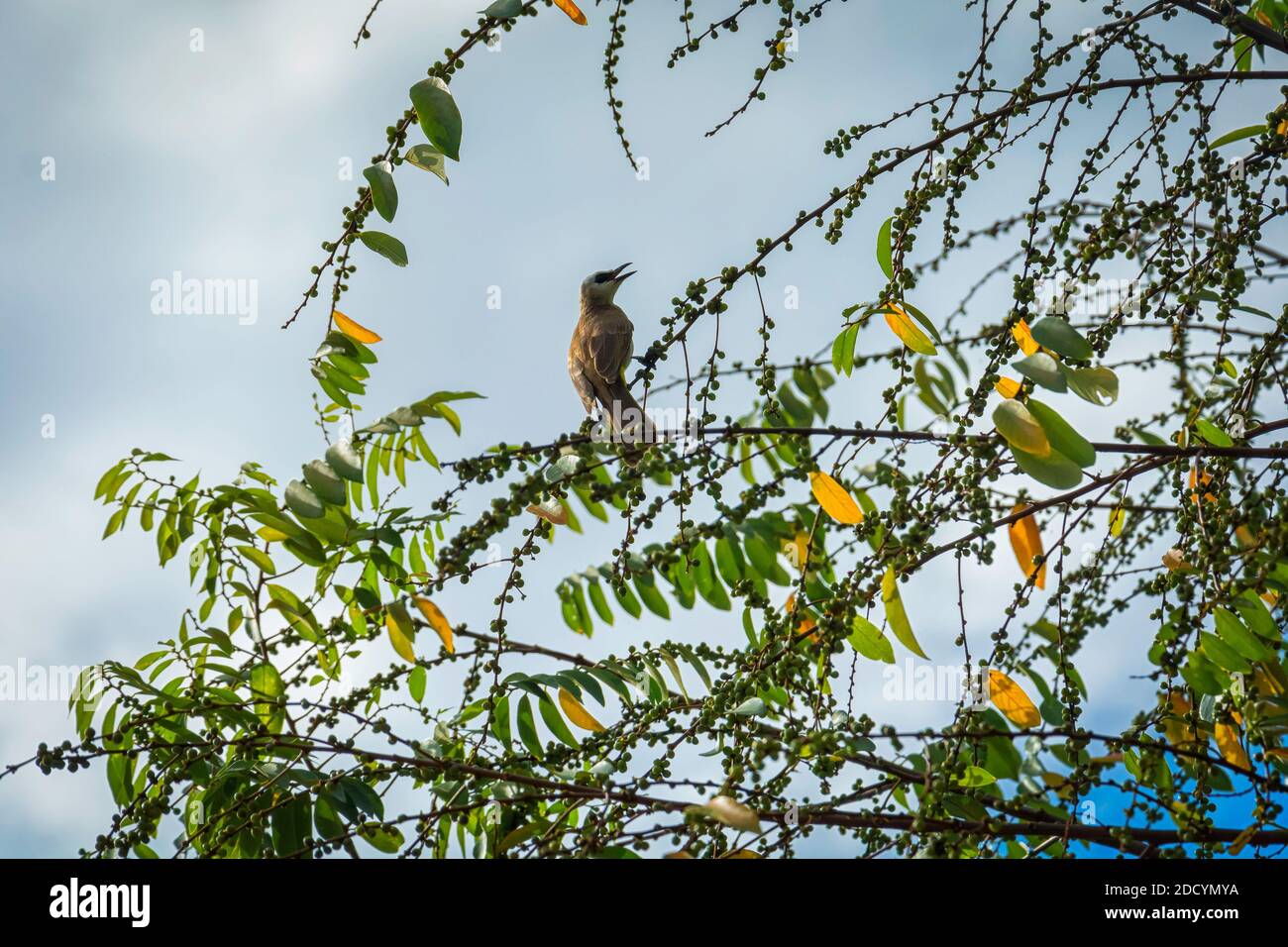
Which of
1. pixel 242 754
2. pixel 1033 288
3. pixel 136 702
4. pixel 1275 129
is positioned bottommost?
pixel 242 754

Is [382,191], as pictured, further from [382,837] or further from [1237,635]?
[1237,635]

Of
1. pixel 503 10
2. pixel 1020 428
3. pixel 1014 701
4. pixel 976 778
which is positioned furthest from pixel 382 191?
pixel 976 778

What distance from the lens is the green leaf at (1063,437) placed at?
6.17 feet

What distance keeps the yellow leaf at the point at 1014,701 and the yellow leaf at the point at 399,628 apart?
51.7 inches

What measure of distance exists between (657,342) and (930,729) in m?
1.00

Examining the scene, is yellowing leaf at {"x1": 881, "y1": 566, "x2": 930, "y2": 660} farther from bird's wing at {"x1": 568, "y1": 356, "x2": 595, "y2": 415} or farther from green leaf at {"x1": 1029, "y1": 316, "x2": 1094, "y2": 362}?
bird's wing at {"x1": 568, "y1": 356, "x2": 595, "y2": 415}

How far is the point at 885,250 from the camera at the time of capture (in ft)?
7.82

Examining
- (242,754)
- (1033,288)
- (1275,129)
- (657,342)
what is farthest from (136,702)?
(1275,129)

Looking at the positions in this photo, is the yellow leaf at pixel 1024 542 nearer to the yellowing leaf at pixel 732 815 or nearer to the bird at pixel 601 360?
the yellowing leaf at pixel 732 815

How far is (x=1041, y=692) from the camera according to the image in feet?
10.8

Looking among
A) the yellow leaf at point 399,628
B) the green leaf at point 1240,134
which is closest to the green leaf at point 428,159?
the yellow leaf at point 399,628

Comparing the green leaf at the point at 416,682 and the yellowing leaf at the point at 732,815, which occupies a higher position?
the green leaf at the point at 416,682

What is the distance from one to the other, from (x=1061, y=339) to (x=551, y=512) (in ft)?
3.68
